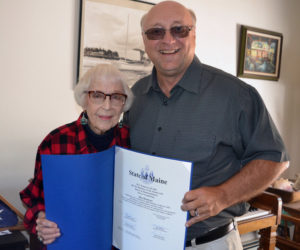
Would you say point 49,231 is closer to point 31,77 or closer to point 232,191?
point 232,191

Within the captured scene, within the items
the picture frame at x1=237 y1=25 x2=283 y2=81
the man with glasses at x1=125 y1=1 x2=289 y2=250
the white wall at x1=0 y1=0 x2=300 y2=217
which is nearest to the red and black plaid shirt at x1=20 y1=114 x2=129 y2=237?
the man with glasses at x1=125 y1=1 x2=289 y2=250

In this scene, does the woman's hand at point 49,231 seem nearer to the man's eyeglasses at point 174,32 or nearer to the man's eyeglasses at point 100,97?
the man's eyeglasses at point 100,97

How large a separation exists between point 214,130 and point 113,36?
1.29 meters

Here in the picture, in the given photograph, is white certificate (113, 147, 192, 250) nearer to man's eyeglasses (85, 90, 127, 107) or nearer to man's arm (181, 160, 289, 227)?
man's arm (181, 160, 289, 227)

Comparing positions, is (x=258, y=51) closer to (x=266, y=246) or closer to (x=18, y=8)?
(x=266, y=246)

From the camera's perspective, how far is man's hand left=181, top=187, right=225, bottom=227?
966 mm

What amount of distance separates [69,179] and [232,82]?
685mm

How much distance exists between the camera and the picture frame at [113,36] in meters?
2.13

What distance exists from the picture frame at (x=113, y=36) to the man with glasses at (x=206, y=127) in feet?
2.87

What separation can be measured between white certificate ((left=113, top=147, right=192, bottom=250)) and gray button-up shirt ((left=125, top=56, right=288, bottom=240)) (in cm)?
21

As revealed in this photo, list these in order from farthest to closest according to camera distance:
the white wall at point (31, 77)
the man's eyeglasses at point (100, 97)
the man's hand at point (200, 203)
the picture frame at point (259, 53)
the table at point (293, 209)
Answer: the picture frame at point (259, 53) → the table at point (293, 209) → the white wall at point (31, 77) → the man's eyeglasses at point (100, 97) → the man's hand at point (200, 203)

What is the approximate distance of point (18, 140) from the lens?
6.47 feet

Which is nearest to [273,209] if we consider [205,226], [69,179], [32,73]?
[205,226]

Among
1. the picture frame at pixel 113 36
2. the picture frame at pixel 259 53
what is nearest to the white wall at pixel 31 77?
the picture frame at pixel 113 36
